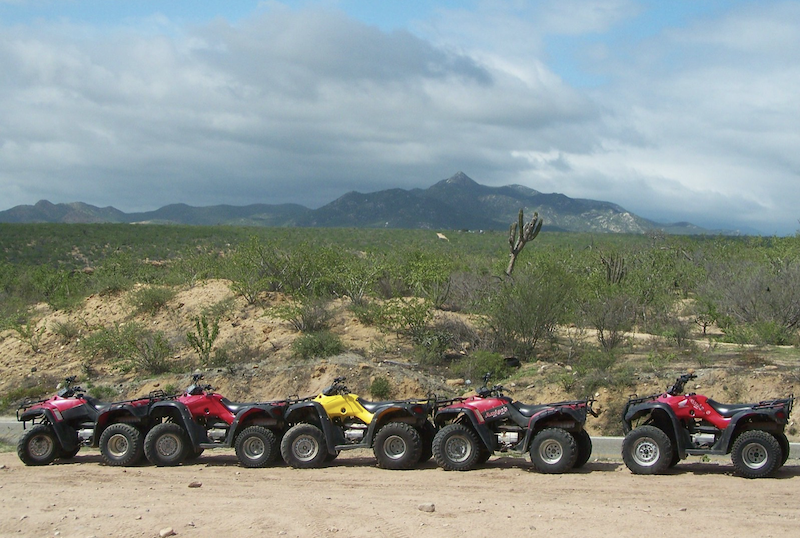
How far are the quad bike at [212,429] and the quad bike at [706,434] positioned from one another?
5.22 metres

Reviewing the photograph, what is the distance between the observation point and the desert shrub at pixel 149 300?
72.9 ft

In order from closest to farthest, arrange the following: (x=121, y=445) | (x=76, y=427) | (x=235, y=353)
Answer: (x=121, y=445) → (x=76, y=427) → (x=235, y=353)

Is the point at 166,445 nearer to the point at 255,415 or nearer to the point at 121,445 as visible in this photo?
the point at 121,445

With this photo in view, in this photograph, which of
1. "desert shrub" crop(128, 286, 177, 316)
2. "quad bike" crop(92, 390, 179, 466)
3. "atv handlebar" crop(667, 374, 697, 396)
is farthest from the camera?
"desert shrub" crop(128, 286, 177, 316)

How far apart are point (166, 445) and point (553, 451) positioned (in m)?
5.93

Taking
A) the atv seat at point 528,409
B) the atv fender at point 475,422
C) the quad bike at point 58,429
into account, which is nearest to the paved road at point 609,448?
the atv seat at point 528,409

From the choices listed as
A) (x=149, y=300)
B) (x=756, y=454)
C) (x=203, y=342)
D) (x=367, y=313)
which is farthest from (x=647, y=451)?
(x=149, y=300)

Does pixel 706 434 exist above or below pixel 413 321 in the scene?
below

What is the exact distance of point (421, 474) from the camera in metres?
10.4

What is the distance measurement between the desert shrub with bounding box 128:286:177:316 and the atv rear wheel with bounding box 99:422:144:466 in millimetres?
10933

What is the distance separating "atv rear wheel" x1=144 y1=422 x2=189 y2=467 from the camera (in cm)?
1146

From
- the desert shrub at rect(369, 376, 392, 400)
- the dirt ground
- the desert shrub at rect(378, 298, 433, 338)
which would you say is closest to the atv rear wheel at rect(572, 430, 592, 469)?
the dirt ground

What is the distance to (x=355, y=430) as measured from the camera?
36.6 ft

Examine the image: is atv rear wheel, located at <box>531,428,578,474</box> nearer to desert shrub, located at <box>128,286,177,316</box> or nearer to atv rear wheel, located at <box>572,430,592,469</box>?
atv rear wheel, located at <box>572,430,592,469</box>
